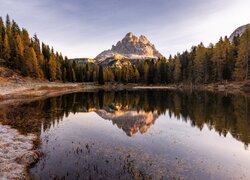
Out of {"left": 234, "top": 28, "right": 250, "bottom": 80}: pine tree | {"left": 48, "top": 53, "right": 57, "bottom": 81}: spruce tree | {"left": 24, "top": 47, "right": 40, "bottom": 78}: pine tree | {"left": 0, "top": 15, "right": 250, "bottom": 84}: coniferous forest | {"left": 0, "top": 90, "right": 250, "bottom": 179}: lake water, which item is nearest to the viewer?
{"left": 0, "top": 90, "right": 250, "bottom": 179}: lake water

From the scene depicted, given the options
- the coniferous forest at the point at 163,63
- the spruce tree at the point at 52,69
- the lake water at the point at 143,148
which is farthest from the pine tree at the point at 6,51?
the lake water at the point at 143,148

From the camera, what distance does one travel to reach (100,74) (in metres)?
132

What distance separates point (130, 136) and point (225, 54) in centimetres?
7701

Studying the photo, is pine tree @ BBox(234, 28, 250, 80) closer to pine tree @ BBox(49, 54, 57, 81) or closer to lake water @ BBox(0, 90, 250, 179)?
lake water @ BBox(0, 90, 250, 179)

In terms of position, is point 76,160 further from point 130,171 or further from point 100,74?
point 100,74

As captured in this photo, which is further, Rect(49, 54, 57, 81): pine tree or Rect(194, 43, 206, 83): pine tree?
Rect(49, 54, 57, 81): pine tree

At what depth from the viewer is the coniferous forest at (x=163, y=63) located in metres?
76.8

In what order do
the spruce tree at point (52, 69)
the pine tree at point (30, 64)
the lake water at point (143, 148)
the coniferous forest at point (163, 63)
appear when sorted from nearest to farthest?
1. the lake water at point (143, 148)
2. the coniferous forest at point (163, 63)
3. the pine tree at point (30, 64)
4. the spruce tree at point (52, 69)

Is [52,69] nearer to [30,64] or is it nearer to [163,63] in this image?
[30,64]

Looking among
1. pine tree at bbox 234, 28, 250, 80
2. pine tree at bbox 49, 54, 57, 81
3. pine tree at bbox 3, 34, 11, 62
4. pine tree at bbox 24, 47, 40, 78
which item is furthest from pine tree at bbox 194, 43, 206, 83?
pine tree at bbox 3, 34, 11, 62

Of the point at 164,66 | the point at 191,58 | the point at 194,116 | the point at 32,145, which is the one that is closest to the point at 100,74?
the point at 164,66

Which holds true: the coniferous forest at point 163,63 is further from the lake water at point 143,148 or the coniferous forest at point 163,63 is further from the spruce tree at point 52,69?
the lake water at point 143,148

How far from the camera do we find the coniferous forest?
252 feet

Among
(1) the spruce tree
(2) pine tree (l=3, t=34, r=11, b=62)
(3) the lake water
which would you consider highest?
(2) pine tree (l=3, t=34, r=11, b=62)
